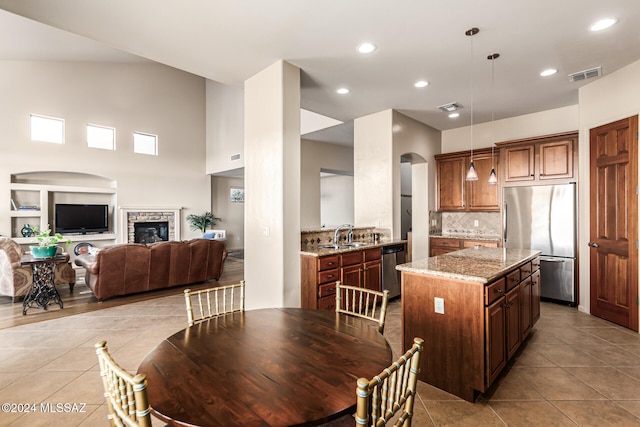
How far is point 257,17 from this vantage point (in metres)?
2.55

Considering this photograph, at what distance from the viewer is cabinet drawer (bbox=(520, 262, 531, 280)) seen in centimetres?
264

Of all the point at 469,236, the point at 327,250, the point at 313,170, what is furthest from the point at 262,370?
the point at 313,170

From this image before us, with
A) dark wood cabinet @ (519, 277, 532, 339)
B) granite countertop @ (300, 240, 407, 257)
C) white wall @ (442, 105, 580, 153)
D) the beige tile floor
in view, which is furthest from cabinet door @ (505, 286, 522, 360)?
white wall @ (442, 105, 580, 153)

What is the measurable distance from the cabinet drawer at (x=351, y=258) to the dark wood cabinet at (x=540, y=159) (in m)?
2.80

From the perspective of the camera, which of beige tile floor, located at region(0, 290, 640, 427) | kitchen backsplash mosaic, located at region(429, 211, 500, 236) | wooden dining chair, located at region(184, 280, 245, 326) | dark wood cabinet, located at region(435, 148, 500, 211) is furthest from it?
kitchen backsplash mosaic, located at region(429, 211, 500, 236)

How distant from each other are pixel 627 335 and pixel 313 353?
3795 millimetres

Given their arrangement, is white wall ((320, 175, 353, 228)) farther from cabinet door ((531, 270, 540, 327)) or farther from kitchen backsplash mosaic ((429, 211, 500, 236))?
cabinet door ((531, 270, 540, 327))

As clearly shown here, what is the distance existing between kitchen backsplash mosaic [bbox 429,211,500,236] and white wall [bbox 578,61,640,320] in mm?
1454

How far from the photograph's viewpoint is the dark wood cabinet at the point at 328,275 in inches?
135

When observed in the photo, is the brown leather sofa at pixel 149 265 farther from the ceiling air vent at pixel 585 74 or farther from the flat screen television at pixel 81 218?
the ceiling air vent at pixel 585 74

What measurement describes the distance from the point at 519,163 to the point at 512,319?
3.18 metres

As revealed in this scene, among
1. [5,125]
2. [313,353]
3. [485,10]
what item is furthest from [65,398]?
[5,125]

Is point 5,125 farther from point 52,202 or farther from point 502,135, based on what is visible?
point 502,135

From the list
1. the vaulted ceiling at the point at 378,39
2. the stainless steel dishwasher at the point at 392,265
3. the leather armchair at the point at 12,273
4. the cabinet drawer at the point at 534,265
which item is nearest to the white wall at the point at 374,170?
the stainless steel dishwasher at the point at 392,265
